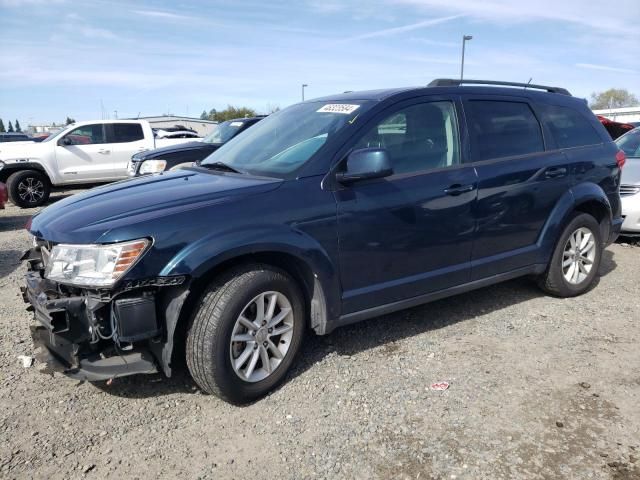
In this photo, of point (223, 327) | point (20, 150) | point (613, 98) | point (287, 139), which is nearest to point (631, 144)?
point (287, 139)

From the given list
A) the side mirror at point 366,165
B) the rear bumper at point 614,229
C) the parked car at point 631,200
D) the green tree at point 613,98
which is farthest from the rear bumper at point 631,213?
the green tree at point 613,98

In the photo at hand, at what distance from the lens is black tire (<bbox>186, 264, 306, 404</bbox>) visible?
2.97 m

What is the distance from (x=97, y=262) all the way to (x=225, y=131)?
846 cm

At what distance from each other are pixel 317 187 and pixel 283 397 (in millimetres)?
1325

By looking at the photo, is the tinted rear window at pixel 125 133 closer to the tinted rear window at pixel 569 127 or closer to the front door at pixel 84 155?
the front door at pixel 84 155

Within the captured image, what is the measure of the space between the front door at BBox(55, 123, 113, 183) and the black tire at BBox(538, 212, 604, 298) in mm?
10269

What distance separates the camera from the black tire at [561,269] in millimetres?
4742

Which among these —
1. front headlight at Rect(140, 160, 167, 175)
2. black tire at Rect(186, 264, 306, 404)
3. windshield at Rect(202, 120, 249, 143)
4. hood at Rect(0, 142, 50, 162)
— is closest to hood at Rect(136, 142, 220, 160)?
front headlight at Rect(140, 160, 167, 175)

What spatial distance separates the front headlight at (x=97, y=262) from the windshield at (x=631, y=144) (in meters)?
7.91

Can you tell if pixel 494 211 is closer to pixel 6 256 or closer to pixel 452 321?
pixel 452 321

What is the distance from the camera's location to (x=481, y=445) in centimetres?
281

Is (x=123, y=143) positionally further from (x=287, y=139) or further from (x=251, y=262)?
(x=251, y=262)

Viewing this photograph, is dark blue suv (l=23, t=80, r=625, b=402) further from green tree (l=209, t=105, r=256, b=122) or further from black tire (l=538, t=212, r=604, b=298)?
green tree (l=209, t=105, r=256, b=122)

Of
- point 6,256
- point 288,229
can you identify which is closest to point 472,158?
point 288,229
